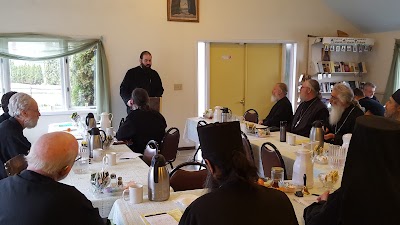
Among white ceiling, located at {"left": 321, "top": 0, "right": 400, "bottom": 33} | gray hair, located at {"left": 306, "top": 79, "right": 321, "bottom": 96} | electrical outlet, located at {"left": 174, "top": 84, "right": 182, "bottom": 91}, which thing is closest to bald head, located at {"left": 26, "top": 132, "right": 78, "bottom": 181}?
gray hair, located at {"left": 306, "top": 79, "right": 321, "bottom": 96}

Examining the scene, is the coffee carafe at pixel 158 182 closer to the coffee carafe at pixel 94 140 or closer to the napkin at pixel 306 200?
the napkin at pixel 306 200

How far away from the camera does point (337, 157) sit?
2.90 metres

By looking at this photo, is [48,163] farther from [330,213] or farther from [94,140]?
[94,140]

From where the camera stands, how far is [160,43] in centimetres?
665

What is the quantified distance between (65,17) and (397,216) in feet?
19.1

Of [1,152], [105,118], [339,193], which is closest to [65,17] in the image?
[105,118]

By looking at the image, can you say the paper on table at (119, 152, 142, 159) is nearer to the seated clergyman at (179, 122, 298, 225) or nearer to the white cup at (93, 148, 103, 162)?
the white cup at (93, 148, 103, 162)

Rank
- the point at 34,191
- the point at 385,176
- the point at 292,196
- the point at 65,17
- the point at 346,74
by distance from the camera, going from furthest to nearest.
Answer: the point at 346,74, the point at 65,17, the point at 292,196, the point at 34,191, the point at 385,176

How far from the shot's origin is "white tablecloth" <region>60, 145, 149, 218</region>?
2266 millimetres

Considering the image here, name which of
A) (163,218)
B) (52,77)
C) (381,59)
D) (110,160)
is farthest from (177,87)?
(163,218)

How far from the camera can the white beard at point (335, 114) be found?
415 centimetres

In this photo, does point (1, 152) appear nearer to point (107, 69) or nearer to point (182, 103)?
point (107, 69)

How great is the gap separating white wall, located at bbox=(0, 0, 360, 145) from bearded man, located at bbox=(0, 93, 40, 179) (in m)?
3.28

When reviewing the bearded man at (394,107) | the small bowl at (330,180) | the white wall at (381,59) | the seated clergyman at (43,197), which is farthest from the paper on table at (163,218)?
the white wall at (381,59)
